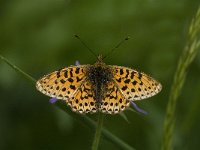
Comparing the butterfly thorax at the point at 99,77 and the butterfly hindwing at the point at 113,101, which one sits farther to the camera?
the butterfly thorax at the point at 99,77

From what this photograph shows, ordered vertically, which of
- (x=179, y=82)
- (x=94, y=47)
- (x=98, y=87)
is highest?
(x=179, y=82)

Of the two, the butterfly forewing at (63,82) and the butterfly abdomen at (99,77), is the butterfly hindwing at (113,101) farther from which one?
the butterfly forewing at (63,82)

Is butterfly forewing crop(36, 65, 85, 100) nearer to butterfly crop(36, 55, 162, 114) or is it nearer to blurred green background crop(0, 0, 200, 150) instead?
butterfly crop(36, 55, 162, 114)

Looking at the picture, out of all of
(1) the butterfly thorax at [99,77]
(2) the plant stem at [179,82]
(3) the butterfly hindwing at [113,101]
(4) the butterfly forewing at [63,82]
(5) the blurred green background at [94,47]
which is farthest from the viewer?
(5) the blurred green background at [94,47]

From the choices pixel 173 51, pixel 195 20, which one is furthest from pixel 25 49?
pixel 195 20

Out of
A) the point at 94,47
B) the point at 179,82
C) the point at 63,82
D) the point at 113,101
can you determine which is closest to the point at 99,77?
the point at 63,82

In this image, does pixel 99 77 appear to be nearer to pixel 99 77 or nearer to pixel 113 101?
pixel 99 77

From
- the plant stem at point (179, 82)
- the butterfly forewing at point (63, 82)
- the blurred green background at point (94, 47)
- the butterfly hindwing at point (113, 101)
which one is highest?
the plant stem at point (179, 82)

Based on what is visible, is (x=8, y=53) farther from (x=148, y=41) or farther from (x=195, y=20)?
(x=195, y=20)

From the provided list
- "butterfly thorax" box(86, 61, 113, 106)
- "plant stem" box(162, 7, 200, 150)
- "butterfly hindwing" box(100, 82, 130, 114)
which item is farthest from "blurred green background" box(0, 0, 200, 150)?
"plant stem" box(162, 7, 200, 150)

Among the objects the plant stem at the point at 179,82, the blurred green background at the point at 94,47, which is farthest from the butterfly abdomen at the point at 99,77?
the blurred green background at the point at 94,47
